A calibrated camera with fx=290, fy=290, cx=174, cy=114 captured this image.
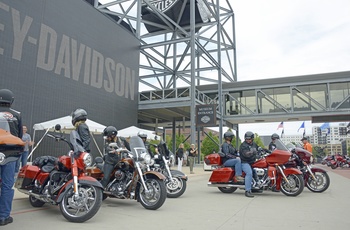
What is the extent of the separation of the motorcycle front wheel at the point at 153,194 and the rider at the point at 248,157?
9.16ft

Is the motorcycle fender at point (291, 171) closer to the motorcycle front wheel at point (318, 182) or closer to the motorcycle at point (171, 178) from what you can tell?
the motorcycle front wheel at point (318, 182)

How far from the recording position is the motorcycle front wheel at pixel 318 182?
8.16 meters

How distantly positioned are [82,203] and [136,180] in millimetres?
1351

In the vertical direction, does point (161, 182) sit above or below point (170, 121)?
below

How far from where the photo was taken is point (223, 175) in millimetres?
7953

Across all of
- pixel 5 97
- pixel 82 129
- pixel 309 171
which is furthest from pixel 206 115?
pixel 5 97

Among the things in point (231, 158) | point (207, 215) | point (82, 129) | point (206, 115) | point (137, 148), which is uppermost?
point (206, 115)

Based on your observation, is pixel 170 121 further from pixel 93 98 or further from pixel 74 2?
pixel 74 2

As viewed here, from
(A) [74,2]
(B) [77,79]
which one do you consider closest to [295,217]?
(B) [77,79]

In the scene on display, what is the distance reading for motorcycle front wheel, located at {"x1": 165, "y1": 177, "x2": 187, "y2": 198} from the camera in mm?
7452

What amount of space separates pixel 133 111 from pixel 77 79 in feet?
19.1

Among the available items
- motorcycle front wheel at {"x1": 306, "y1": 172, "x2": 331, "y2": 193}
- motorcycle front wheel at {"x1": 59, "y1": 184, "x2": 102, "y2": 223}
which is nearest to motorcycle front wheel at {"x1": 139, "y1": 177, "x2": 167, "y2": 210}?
motorcycle front wheel at {"x1": 59, "y1": 184, "x2": 102, "y2": 223}

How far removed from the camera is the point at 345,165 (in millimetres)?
26734

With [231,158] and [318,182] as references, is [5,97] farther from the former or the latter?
[318,182]
